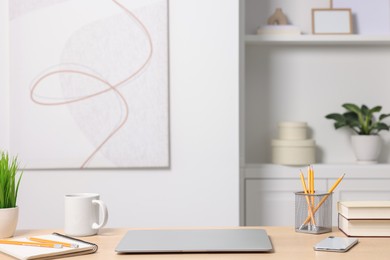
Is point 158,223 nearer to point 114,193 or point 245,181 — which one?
point 114,193

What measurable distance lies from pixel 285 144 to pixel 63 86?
1155mm

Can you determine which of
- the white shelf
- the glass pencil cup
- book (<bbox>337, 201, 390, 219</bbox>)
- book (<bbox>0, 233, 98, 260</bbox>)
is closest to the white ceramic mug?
book (<bbox>0, 233, 98, 260</bbox>)

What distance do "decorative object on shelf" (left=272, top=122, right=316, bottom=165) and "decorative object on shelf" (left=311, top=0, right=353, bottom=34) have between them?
53 centimetres

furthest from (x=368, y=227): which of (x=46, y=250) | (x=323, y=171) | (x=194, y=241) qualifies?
(x=323, y=171)

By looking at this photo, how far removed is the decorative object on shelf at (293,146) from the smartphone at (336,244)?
5.42 ft

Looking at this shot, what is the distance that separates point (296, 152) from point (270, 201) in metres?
0.29

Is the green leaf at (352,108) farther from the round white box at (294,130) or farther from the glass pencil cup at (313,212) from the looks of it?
the glass pencil cup at (313,212)

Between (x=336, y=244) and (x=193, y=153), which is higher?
(x=193, y=153)

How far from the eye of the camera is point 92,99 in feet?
9.48

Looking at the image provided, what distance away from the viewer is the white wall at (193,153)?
9.54 ft

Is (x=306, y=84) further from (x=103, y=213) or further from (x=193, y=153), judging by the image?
(x=103, y=213)

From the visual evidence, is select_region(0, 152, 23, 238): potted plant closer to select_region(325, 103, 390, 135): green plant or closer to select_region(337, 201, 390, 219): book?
select_region(337, 201, 390, 219): book

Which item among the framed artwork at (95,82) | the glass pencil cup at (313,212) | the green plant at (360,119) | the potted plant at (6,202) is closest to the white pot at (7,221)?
the potted plant at (6,202)

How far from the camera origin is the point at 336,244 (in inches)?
56.7
